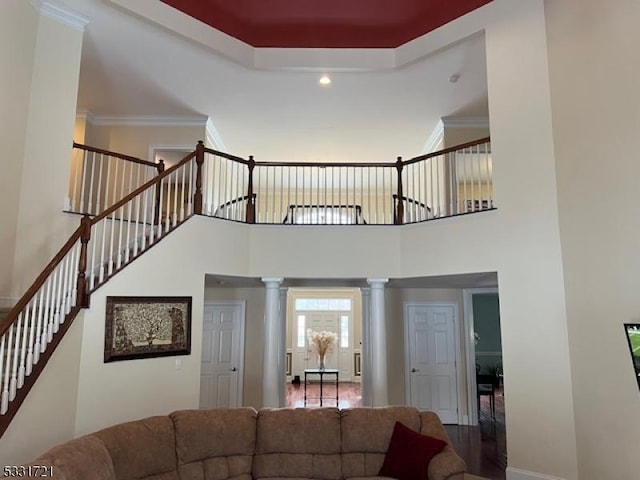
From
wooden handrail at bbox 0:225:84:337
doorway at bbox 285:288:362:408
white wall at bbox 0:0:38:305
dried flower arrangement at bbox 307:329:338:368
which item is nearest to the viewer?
wooden handrail at bbox 0:225:84:337

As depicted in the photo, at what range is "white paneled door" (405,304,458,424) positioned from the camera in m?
7.32

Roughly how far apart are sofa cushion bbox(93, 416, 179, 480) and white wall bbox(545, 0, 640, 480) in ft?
11.8

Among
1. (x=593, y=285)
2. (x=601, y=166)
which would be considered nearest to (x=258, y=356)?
(x=593, y=285)

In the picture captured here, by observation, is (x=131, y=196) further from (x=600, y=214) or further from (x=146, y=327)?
(x=600, y=214)

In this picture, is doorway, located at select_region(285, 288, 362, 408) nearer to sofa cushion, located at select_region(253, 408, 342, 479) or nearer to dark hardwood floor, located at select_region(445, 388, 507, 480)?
dark hardwood floor, located at select_region(445, 388, 507, 480)

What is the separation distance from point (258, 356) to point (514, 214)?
485 cm

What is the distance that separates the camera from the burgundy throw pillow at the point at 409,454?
3.28 m

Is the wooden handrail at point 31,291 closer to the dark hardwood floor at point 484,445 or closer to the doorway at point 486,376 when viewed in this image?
the doorway at point 486,376

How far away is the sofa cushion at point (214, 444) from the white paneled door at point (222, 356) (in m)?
4.02

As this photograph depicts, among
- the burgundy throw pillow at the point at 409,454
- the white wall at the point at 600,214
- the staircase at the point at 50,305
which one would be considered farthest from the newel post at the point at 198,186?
the white wall at the point at 600,214

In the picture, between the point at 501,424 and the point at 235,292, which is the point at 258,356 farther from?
the point at 501,424

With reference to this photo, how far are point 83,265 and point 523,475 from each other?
4785mm

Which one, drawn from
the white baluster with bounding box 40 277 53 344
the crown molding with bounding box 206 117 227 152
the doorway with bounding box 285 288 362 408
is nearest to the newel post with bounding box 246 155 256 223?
the crown molding with bounding box 206 117 227 152

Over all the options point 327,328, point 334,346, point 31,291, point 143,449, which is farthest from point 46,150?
point 334,346
